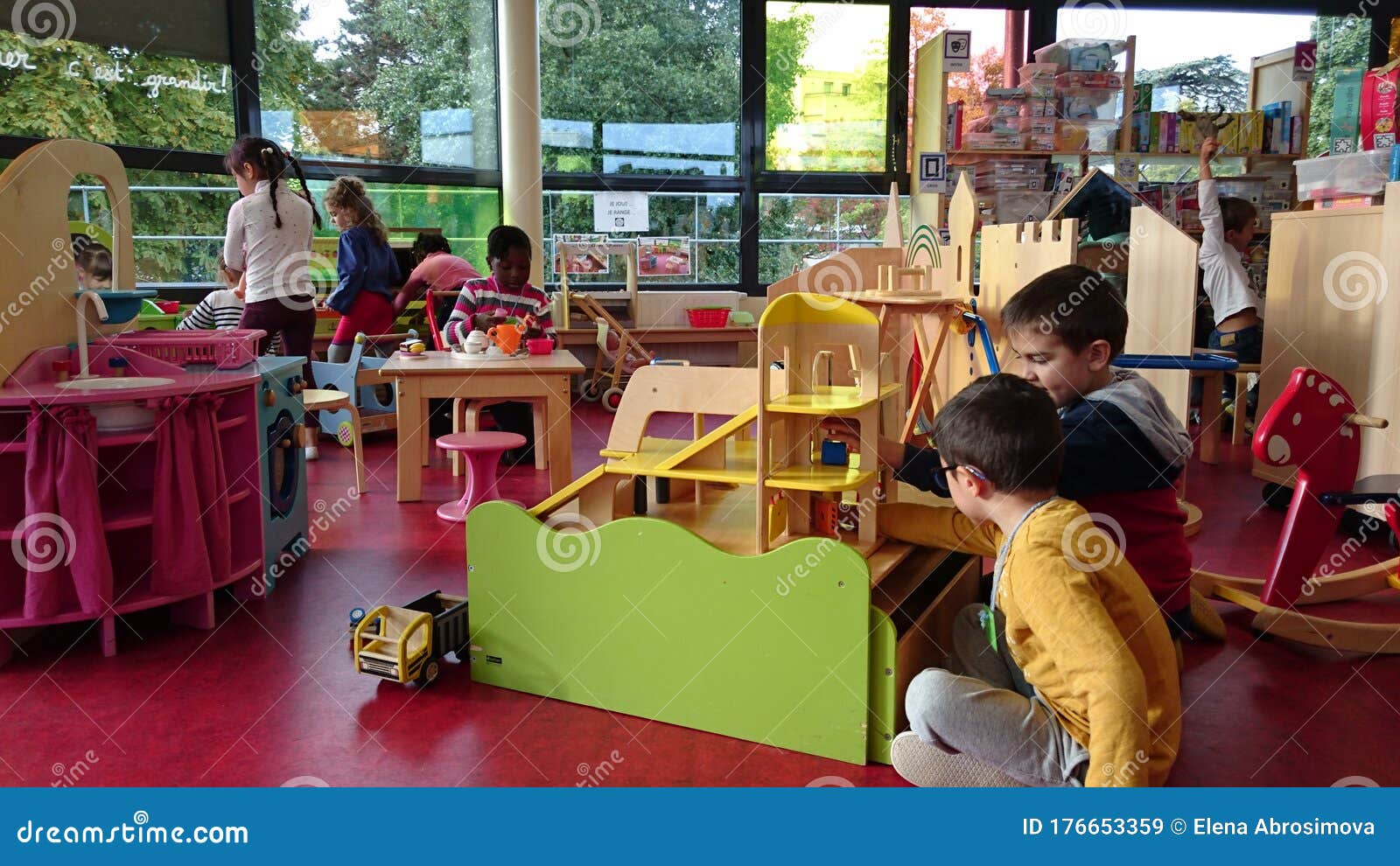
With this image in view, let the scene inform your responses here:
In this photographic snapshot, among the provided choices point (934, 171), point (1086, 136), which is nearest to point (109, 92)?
point (934, 171)

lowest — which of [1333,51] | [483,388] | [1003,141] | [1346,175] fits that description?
[483,388]

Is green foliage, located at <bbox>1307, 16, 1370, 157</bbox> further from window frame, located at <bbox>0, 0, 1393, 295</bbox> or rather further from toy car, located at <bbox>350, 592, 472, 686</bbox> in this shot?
toy car, located at <bbox>350, 592, 472, 686</bbox>

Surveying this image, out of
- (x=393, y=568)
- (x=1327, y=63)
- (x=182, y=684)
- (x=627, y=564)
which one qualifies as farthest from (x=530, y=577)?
(x=1327, y=63)

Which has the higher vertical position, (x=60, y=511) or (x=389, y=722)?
(x=60, y=511)

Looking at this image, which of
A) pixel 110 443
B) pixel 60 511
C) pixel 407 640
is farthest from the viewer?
pixel 110 443

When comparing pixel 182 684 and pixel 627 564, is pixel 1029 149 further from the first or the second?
pixel 182 684

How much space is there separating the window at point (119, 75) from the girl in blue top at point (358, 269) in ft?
3.41

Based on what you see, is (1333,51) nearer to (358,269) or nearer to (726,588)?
(358,269)

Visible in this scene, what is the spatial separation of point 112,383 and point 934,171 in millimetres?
5352

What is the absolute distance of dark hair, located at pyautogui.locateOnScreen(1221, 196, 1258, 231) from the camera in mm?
5457

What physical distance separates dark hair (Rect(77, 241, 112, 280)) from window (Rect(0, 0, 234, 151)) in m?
1.61

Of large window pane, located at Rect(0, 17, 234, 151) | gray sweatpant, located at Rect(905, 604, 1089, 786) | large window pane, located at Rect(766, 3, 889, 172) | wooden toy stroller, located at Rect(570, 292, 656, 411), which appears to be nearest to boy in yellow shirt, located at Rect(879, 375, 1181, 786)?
gray sweatpant, located at Rect(905, 604, 1089, 786)

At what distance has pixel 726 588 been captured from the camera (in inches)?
90.4

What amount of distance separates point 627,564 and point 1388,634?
2.08 metres
